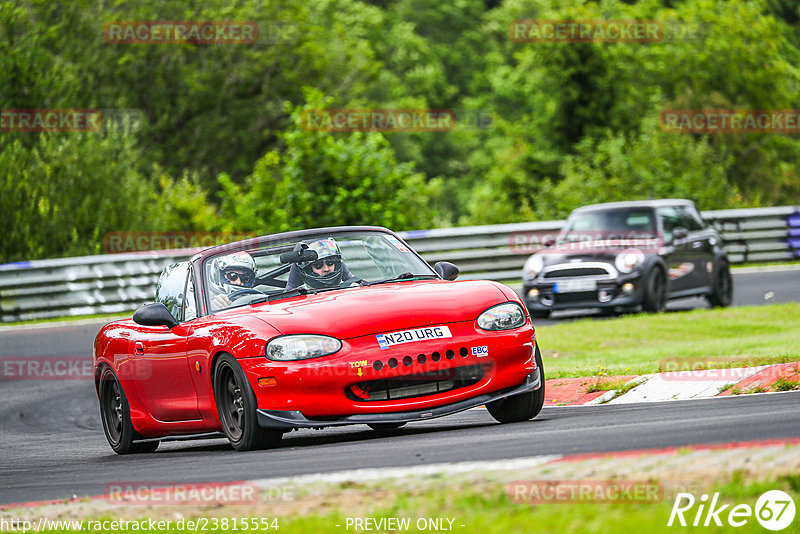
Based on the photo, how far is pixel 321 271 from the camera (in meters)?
9.35

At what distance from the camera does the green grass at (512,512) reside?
4730 millimetres

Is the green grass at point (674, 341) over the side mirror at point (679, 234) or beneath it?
beneath

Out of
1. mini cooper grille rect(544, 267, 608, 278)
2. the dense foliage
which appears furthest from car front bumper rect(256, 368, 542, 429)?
the dense foliage

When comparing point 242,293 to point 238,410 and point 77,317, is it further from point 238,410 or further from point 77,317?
point 77,317

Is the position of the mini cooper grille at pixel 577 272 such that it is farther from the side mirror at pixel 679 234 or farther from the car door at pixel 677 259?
the side mirror at pixel 679 234

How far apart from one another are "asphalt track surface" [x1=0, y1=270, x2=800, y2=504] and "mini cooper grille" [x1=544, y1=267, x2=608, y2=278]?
27.1ft

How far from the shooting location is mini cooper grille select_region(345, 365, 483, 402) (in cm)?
812

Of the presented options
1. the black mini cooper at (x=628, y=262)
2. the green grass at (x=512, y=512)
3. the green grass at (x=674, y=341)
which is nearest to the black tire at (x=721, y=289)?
the black mini cooper at (x=628, y=262)

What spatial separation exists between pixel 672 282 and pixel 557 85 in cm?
3417

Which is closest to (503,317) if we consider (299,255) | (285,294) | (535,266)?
(285,294)

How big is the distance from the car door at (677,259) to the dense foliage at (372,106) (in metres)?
7.57

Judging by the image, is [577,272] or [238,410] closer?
[238,410]

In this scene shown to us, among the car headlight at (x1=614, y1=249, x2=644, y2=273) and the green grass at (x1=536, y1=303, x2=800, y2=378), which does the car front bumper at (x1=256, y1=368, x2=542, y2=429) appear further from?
the car headlight at (x1=614, y1=249, x2=644, y2=273)

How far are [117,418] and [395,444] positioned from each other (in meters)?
3.31
